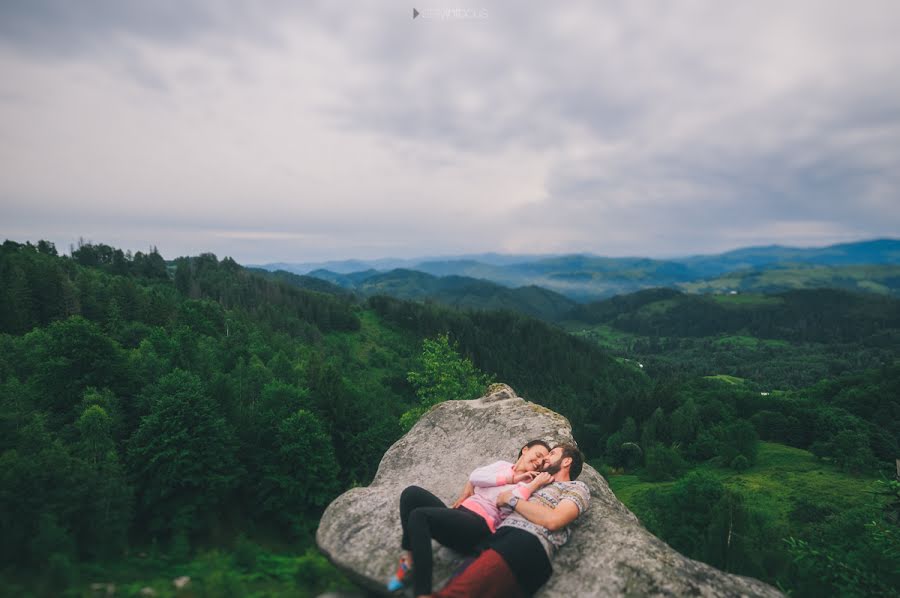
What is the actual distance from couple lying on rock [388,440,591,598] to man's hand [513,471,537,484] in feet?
0.06

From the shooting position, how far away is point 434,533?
7035 millimetres

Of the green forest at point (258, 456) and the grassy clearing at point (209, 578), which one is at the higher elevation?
the grassy clearing at point (209, 578)

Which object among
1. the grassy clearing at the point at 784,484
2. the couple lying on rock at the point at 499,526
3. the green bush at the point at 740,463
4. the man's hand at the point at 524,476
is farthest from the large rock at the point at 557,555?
the green bush at the point at 740,463

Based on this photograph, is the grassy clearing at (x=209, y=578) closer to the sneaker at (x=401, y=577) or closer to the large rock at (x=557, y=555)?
the large rock at (x=557, y=555)

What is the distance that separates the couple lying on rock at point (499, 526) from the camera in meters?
6.34

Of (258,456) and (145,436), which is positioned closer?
(145,436)

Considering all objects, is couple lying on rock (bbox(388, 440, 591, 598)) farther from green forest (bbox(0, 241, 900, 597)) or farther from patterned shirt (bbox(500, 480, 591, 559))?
green forest (bbox(0, 241, 900, 597))

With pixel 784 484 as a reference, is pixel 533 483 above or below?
above

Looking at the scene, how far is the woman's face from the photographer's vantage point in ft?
28.4

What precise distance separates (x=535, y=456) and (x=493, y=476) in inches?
46.5

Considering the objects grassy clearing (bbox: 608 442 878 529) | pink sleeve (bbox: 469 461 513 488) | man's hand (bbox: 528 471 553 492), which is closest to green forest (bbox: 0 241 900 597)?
grassy clearing (bbox: 608 442 878 529)

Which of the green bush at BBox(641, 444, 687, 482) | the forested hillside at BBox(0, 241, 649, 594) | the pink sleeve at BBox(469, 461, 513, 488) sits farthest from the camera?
the green bush at BBox(641, 444, 687, 482)

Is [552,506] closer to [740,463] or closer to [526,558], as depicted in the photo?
[526,558]

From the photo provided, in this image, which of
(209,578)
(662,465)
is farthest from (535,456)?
(662,465)
